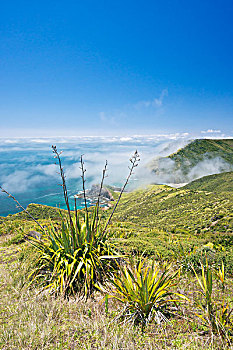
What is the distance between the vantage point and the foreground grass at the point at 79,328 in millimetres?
2195

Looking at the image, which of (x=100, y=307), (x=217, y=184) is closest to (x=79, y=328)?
(x=100, y=307)

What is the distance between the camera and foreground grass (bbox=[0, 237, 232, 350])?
7.20 ft

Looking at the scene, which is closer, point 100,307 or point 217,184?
point 100,307

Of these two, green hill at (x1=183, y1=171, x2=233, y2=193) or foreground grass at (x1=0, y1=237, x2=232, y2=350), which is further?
green hill at (x1=183, y1=171, x2=233, y2=193)

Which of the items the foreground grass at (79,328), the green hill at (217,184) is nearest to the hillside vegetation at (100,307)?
the foreground grass at (79,328)

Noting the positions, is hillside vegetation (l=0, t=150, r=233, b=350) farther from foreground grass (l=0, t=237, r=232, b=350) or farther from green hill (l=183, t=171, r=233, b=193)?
green hill (l=183, t=171, r=233, b=193)

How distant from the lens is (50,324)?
7.97ft

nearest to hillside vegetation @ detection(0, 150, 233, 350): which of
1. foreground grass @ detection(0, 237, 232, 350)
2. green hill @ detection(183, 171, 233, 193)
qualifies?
foreground grass @ detection(0, 237, 232, 350)

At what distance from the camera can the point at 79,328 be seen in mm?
2480

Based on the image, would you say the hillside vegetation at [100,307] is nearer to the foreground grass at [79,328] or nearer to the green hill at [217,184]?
the foreground grass at [79,328]

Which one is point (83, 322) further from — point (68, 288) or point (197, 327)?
point (197, 327)

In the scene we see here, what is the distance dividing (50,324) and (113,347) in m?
0.93

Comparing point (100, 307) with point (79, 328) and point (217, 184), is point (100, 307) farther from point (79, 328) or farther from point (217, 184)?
point (217, 184)

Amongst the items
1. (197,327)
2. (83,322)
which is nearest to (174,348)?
(197,327)
